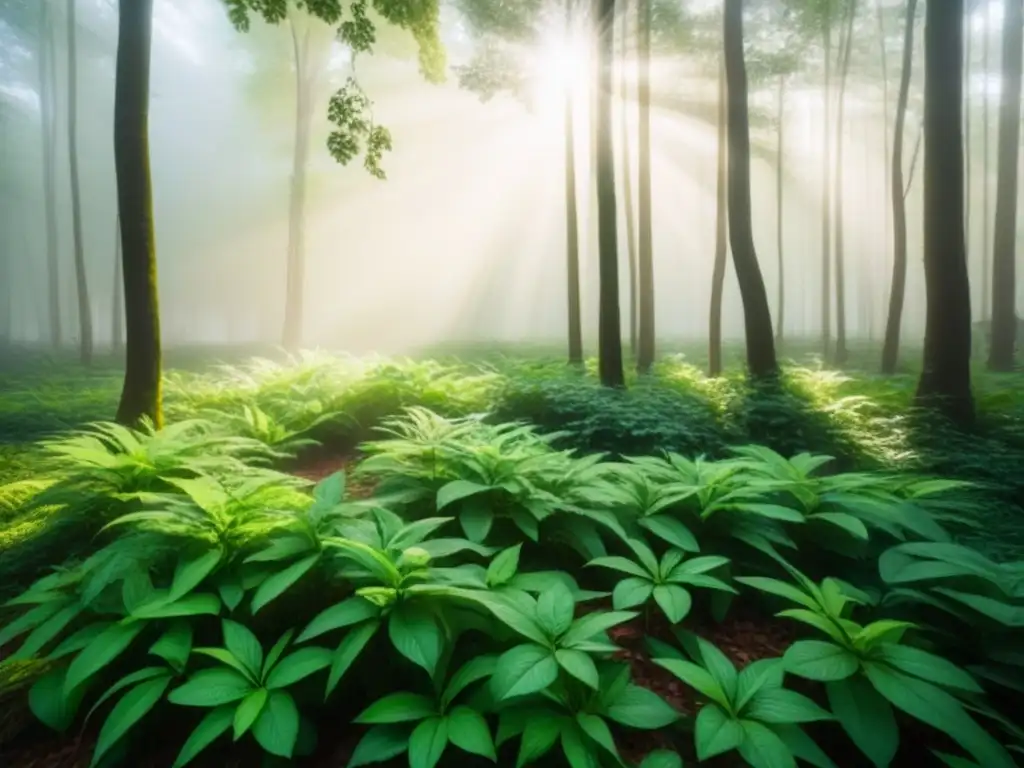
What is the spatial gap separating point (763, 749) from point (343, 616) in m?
1.69

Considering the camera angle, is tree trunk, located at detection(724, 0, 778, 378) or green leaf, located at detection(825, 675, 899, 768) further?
tree trunk, located at detection(724, 0, 778, 378)

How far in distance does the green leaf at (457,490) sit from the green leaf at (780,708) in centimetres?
177

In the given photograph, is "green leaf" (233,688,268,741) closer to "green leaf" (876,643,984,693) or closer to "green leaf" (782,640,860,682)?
"green leaf" (782,640,860,682)

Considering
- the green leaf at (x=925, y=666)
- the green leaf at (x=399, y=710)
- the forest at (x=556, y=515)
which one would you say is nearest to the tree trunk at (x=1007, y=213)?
the forest at (x=556, y=515)

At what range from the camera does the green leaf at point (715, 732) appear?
1.85m

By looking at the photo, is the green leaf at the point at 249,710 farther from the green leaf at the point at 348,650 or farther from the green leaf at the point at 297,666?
the green leaf at the point at 348,650

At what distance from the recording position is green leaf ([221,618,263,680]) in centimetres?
227

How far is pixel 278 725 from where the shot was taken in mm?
2039

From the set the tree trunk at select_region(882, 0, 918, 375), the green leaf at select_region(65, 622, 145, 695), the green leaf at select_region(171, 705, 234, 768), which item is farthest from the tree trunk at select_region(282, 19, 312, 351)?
the green leaf at select_region(171, 705, 234, 768)

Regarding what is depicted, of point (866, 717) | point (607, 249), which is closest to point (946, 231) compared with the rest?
point (607, 249)

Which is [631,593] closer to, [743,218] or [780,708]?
[780,708]

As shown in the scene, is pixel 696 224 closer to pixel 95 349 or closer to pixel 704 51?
pixel 704 51

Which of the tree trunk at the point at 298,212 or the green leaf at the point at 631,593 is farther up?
the tree trunk at the point at 298,212

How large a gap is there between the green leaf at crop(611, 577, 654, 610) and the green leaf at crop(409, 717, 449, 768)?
0.91m
